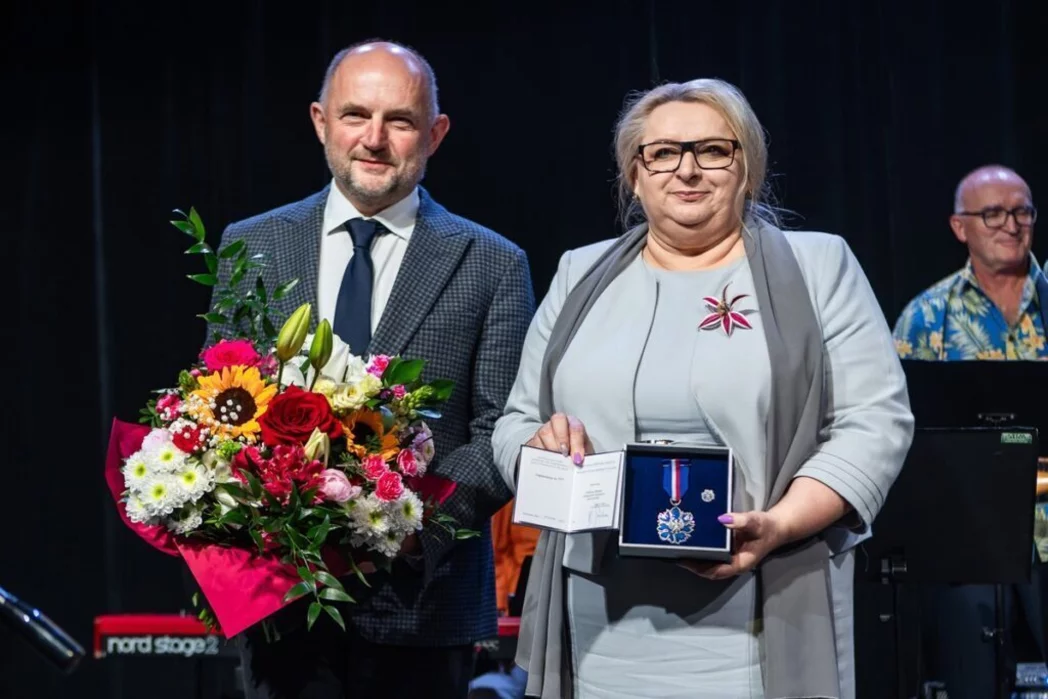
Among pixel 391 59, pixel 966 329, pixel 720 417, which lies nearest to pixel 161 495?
pixel 720 417

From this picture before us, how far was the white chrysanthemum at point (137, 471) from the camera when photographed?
217 centimetres

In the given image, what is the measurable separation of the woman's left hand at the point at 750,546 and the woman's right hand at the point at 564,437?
0.23 metres

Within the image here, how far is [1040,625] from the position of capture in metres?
4.28

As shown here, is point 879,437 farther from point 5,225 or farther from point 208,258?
point 5,225

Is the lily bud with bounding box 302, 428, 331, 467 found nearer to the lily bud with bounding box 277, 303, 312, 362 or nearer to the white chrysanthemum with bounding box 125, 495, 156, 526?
the lily bud with bounding box 277, 303, 312, 362

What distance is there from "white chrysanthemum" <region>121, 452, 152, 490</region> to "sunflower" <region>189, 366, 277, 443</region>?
103mm

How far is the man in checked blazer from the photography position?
2.43m

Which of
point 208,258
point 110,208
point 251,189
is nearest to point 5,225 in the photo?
point 110,208

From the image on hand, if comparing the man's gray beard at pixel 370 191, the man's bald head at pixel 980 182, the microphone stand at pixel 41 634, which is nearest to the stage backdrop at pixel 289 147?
the man's bald head at pixel 980 182

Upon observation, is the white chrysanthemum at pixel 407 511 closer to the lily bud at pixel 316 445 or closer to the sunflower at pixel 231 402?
the lily bud at pixel 316 445

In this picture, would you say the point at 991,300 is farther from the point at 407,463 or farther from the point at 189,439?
the point at 189,439

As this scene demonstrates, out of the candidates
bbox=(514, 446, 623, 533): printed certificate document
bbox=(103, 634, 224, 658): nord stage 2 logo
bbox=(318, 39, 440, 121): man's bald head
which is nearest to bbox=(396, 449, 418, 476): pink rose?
bbox=(514, 446, 623, 533): printed certificate document

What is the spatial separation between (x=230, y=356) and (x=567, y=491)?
0.59m

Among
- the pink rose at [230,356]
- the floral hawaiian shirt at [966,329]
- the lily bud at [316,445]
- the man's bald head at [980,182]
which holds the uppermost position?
the man's bald head at [980,182]
